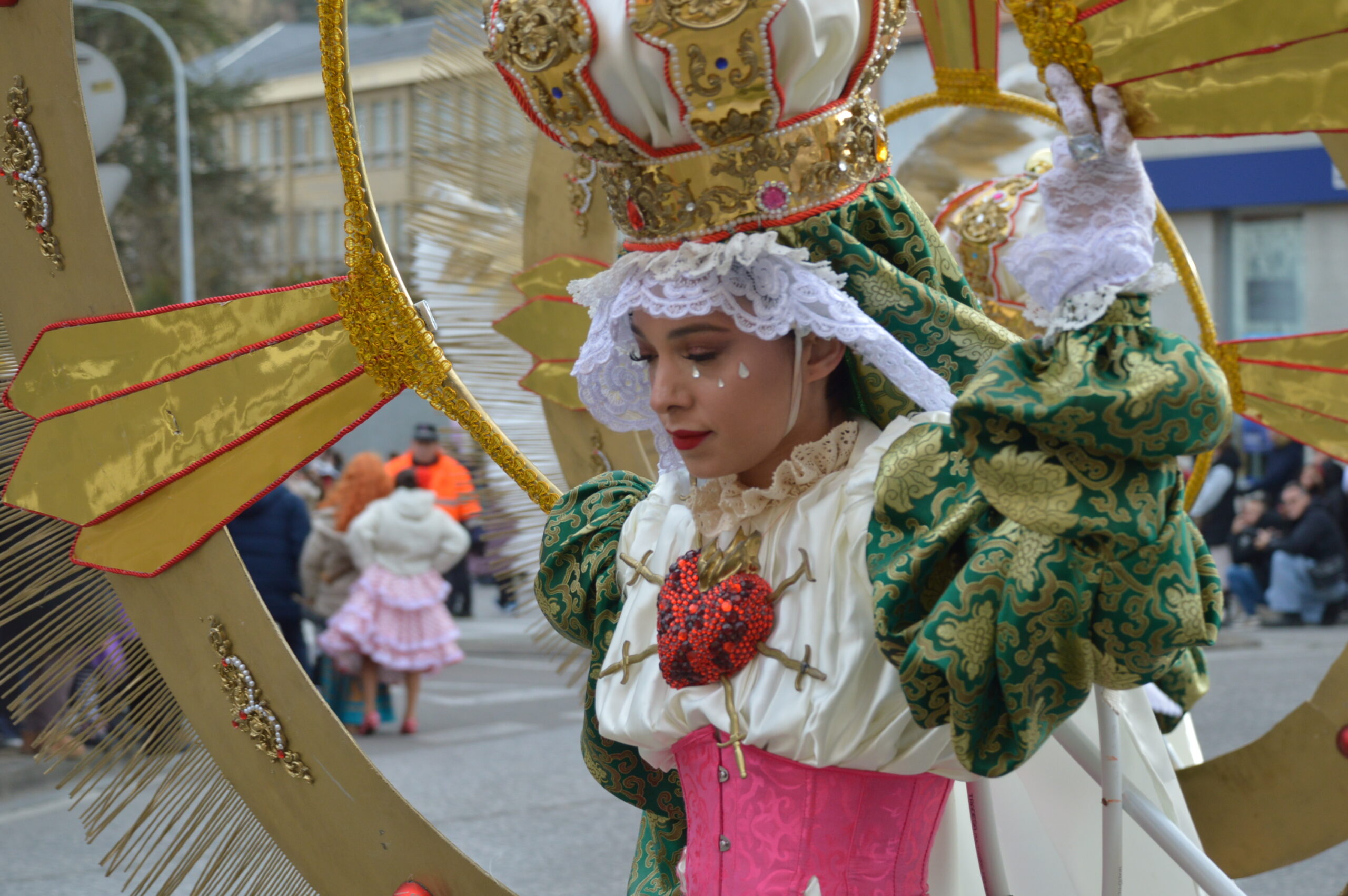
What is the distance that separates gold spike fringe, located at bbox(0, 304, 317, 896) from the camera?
191cm

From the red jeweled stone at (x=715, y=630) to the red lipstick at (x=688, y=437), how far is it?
0.48 feet

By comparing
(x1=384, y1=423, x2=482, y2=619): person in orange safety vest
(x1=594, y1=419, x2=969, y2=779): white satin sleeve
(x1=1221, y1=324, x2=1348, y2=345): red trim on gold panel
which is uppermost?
(x1=1221, y1=324, x2=1348, y2=345): red trim on gold panel

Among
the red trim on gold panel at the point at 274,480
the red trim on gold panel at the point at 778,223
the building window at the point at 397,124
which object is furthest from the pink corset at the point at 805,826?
the building window at the point at 397,124

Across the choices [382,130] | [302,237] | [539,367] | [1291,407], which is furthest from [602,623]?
[302,237]

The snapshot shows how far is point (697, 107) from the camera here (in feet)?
4.55

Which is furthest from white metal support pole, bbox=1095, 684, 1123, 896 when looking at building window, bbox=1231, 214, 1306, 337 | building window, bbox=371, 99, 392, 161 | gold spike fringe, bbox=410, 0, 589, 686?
building window, bbox=371, 99, 392, 161

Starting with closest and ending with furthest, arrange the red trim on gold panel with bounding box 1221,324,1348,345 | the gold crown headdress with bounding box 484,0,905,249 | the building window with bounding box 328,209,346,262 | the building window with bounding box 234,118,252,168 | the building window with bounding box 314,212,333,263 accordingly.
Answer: the gold crown headdress with bounding box 484,0,905,249 < the red trim on gold panel with bounding box 1221,324,1348,345 < the building window with bounding box 328,209,346,262 < the building window with bounding box 234,118,252,168 < the building window with bounding box 314,212,333,263

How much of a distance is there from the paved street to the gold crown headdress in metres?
2.95

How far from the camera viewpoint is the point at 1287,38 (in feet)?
3.86

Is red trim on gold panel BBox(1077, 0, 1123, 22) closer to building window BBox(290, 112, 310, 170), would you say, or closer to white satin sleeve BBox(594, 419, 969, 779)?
A: white satin sleeve BBox(594, 419, 969, 779)

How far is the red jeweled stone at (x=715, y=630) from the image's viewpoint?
57.2 inches

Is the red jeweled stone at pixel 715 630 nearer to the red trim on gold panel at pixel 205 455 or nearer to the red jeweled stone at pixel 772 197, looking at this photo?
the red jeweled stone at pixel 772 197

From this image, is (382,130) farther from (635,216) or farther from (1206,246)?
(635,216)

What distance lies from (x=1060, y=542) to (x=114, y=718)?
1361 mm
